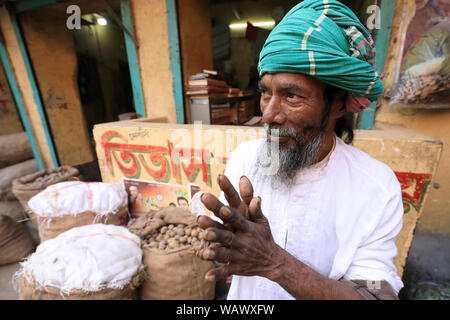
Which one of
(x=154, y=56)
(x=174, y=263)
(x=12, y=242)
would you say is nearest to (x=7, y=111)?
(x=12, y=242)

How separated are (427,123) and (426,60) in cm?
61

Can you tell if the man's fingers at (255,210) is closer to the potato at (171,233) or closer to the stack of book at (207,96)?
the potato at (171,233)

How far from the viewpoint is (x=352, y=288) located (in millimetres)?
819

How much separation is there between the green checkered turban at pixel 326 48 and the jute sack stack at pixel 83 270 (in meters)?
1.62

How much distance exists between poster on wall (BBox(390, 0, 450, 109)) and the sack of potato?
7.33ft

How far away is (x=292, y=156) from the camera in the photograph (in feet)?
3.31

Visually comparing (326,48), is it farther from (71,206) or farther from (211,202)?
(71,206)

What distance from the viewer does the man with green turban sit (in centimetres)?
82

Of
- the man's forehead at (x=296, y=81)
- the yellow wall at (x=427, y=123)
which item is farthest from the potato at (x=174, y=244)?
the yellow wall at (x=427, y=123)

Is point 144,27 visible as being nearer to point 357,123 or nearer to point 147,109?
point 147,109

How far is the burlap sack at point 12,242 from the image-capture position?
275 cm

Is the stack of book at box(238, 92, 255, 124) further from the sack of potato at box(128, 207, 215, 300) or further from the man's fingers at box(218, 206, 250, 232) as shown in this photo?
the man's fingers at box(218, 206, 250, 232)

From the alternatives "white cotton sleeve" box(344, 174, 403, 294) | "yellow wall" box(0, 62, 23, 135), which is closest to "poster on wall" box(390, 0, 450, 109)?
"white cotton sleeve" box(344, 174, 403, 294)

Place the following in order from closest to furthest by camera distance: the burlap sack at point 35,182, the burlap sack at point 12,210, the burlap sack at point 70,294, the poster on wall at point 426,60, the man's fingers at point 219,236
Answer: the man's fingers at point 219,236
the burlap sack at point 70,294
the poster on wall at point 426,60
the burlap sack at point 35,182
the burlap sack at point 12,210
